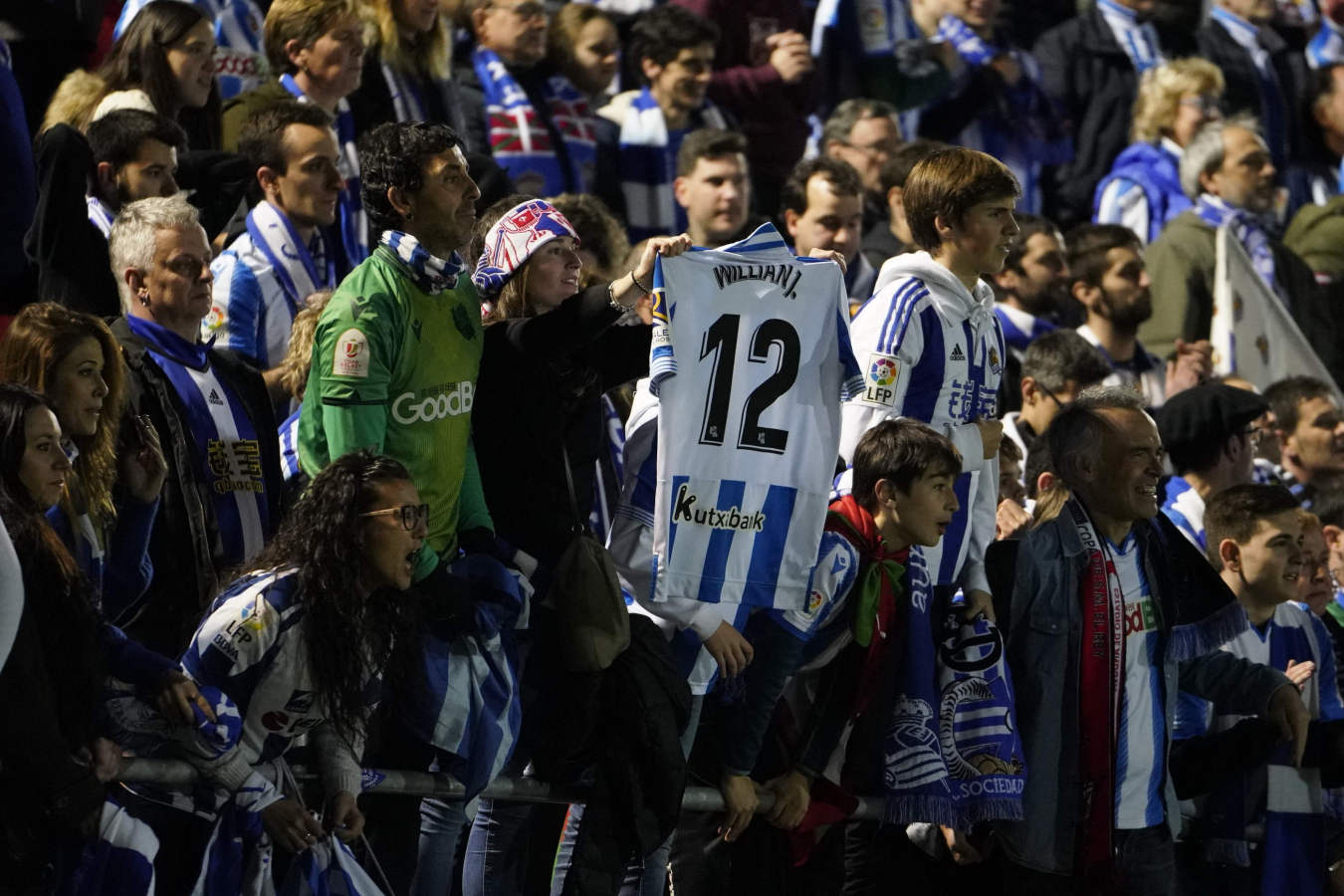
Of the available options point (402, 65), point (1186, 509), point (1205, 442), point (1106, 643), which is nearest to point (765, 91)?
point (402, 65)

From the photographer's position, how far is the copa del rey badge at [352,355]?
18.8ft

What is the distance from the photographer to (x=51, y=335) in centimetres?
556

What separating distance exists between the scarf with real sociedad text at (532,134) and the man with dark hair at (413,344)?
3770mm

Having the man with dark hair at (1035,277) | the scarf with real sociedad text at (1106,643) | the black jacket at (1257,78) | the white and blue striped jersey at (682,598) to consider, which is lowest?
the black jacket at (1257,78)

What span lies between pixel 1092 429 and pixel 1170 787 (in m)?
1.15

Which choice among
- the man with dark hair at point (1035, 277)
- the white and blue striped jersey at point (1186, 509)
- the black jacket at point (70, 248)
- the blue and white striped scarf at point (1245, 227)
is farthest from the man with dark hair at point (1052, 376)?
the black jacket at point (70, 248)

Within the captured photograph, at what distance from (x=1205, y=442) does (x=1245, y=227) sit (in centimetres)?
332

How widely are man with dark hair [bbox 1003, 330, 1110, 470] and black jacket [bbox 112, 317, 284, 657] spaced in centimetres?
374

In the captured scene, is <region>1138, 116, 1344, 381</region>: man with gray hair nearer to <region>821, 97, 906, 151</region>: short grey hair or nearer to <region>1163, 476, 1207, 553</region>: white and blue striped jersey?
<region>821, 97, 906, 151</region>: short grey hair

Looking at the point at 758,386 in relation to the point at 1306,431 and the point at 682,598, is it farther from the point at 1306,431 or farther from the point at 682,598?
the point at 1306,431

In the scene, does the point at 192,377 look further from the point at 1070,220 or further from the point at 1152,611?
the point at 1070,220

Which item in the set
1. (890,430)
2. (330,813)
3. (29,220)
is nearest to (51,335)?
(330,813)

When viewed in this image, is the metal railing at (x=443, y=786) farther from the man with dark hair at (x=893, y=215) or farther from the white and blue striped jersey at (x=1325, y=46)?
the white and blue striped jersey at (x=1325, y=46)

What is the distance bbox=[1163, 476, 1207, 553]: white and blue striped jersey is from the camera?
28.0ft
